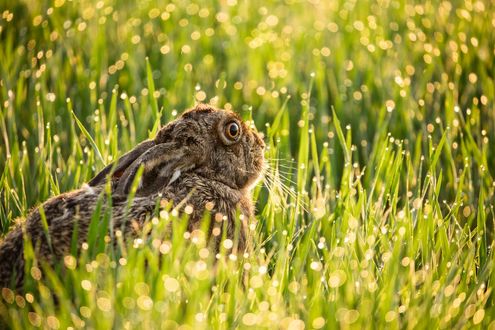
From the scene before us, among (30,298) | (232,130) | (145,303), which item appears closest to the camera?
(145,303)

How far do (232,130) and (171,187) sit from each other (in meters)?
0.58

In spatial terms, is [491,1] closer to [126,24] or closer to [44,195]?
[126,24]

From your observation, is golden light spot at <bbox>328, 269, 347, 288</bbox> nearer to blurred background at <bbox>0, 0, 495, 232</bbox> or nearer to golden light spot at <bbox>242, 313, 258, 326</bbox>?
golden light spot at <bbox>242, 313, 258, 326</bbox>

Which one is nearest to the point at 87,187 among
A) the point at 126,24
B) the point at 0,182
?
the point at 0,182

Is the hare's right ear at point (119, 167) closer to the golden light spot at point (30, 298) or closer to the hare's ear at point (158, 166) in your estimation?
the hare's ear at point (158, 166)

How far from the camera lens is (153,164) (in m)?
3.44

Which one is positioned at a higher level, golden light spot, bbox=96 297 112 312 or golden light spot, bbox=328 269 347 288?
golden light spot, bbox=96 297 112 312

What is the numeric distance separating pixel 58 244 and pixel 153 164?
639 millimetres

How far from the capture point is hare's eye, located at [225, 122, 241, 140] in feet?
12.9

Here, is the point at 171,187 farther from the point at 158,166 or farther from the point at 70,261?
the point at 70,261

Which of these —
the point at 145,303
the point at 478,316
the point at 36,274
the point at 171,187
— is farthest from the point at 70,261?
the point at 478,316

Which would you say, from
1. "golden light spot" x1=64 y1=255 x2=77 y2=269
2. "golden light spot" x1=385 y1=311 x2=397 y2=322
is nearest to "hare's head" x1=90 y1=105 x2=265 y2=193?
"golden light spot" x1=64 y1=255 x2=77 y2=269

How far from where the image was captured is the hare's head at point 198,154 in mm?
3479

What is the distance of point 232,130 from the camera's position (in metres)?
3.96
